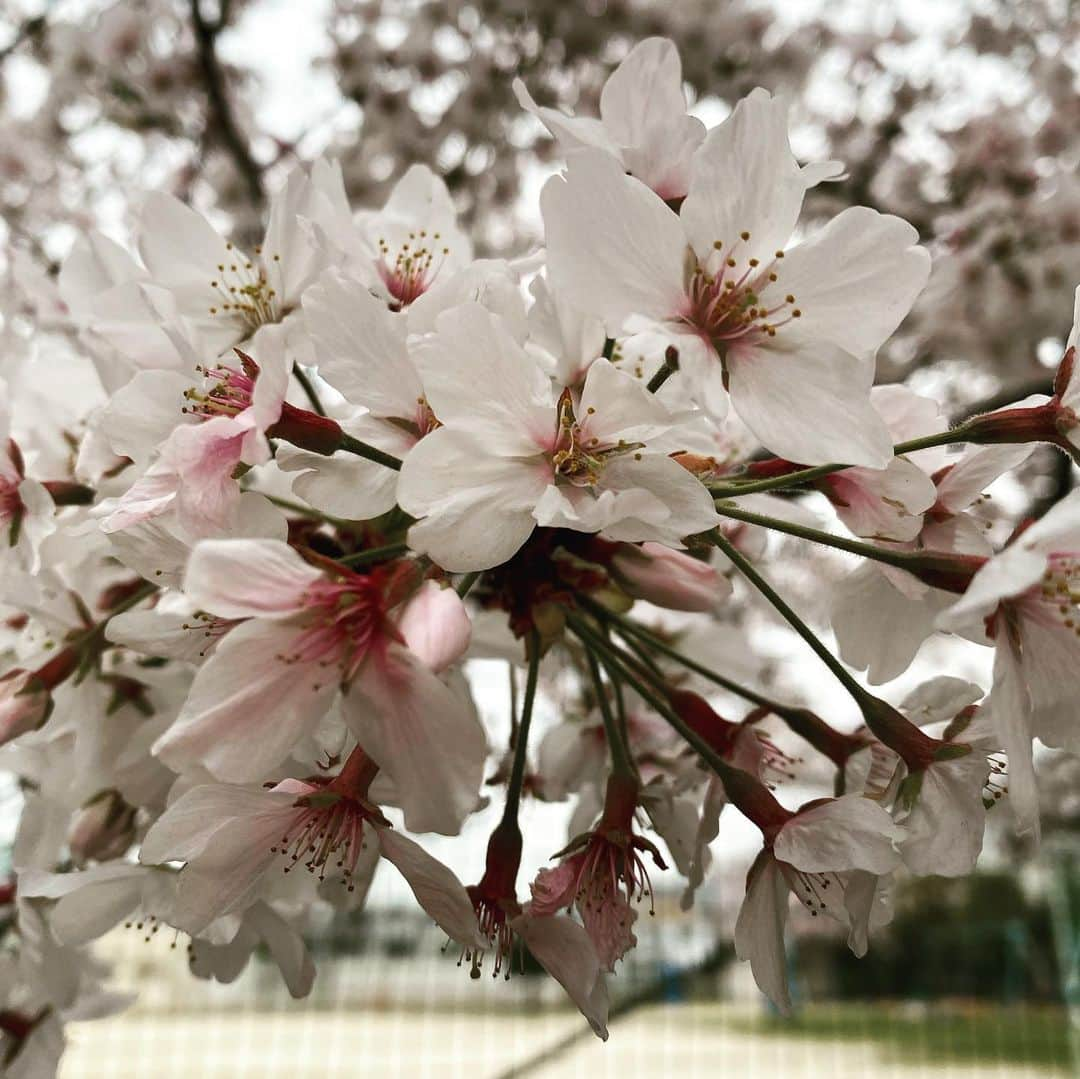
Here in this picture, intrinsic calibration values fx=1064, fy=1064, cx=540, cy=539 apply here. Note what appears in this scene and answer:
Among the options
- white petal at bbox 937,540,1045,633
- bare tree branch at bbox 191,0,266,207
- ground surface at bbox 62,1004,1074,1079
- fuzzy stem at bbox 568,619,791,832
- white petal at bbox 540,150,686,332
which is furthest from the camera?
ground surface at bbox 62,1004,1074,1079

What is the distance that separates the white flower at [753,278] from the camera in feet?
2.03

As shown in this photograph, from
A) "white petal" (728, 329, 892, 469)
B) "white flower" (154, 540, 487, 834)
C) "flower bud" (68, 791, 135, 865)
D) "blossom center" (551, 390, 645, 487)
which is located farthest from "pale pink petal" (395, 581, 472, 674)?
"flower bud" (68, 791, 135, 865)

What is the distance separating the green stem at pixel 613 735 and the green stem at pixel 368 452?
0.78ft

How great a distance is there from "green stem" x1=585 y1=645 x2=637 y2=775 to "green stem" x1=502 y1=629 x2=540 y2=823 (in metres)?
0.05

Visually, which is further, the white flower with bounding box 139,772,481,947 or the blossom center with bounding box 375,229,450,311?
the blossom center with bounding box 375,229,450,311

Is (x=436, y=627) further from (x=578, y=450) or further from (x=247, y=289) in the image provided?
(x=247, y=289)

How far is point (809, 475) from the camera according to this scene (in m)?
0.70

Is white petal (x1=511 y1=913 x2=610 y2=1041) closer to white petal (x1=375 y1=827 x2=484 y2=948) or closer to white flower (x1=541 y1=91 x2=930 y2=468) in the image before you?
white petal (x1=375 y1=827 x2=484 y2=948)

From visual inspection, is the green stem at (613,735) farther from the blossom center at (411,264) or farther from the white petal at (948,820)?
the blossom center at (411,264)

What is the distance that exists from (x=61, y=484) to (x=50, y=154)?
3397mm

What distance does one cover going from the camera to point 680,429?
2.16 feet

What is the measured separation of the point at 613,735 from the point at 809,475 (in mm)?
258

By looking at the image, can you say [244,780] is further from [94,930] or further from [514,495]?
[94,930]

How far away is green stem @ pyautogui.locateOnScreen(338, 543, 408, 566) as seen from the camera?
26.5 inches
